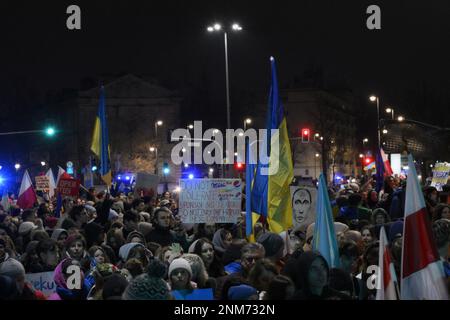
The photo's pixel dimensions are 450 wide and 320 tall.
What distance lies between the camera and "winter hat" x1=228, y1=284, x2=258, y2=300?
6.02m

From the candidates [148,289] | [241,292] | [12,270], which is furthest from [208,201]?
[148,289]

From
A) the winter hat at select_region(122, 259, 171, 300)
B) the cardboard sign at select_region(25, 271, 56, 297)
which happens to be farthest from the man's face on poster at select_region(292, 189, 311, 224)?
the winter hat at select_region(122, 259, 171, 300)

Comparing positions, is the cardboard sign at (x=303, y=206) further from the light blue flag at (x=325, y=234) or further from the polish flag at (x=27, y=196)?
the polish flag at (x=27, y=196)

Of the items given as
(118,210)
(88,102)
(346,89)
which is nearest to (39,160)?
(88,102)

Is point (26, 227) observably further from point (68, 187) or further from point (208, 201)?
point (68, 187)

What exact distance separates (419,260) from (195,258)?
262cm

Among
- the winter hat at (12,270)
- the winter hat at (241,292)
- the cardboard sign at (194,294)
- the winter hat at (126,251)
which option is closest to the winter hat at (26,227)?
the winter hat at (126,251)

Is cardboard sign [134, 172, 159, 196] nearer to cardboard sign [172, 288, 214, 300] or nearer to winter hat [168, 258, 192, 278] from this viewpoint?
winter hat [168, 258, 192, 278]

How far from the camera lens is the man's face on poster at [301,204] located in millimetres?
11688

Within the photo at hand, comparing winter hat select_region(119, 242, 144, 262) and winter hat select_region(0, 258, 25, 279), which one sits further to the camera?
winter hat select_region(119, 242, 144, 262)

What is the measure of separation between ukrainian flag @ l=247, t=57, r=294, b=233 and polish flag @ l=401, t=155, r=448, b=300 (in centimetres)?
527
